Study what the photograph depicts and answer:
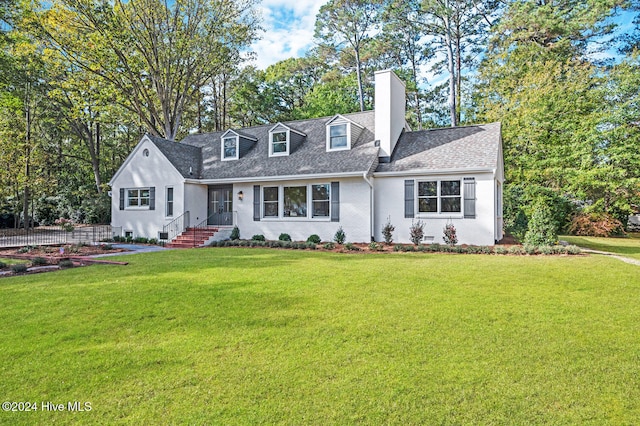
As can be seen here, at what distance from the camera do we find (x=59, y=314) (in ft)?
16.8

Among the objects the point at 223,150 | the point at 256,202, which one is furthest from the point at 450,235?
the point at 223,150

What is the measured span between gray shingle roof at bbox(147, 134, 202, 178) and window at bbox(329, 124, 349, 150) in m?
7.17

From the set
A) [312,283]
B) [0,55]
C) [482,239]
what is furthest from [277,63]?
[312,283]

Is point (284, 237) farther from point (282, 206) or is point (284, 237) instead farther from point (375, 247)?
point (375, 247)

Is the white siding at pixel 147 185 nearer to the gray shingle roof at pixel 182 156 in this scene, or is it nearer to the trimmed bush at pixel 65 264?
the gray shingle roof at pixel 182 156

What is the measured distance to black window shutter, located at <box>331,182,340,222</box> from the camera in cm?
1500

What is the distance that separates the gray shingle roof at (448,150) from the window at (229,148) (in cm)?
810

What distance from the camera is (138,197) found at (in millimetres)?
18391

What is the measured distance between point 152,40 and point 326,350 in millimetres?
22709

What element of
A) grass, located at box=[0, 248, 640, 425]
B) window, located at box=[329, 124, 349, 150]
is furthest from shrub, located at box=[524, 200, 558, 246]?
window, located at box=[329, 124, 349, 150]

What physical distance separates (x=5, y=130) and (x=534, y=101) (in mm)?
30524

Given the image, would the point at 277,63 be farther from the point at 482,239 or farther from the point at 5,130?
the point at 482,239

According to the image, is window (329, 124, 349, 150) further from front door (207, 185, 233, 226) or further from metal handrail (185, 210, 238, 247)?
metal handrail (185, 210, 238, 247)

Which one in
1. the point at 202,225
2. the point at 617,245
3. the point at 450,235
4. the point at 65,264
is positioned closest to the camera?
the point at 65,264
